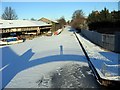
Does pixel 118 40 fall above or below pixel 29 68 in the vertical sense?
above

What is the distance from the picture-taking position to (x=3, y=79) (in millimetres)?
10836

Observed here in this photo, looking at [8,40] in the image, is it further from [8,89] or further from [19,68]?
[8,89]

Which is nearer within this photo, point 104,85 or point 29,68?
point 104,85

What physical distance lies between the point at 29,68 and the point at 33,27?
53.8m

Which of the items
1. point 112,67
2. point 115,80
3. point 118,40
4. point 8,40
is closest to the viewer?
point 115,80

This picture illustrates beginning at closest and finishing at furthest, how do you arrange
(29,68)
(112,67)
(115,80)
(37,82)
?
(115,80) → (37,82) → (112,67) → (29,68)

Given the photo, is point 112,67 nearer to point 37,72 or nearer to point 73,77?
point 73,77

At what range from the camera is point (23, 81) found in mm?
10312

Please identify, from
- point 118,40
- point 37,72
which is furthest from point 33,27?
point 37,72

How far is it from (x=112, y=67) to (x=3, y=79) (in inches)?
192

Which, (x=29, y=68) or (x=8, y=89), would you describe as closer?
(x=8, y=89)

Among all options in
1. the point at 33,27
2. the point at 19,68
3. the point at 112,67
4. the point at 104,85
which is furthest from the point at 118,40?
the point at 33,27

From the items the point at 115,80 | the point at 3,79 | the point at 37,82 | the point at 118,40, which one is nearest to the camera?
the point at 115,80

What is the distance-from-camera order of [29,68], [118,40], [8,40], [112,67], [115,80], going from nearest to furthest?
1. [115,80]
2. [112,67]
3. [29,68]
4. [118,40]
5. [8,40]
